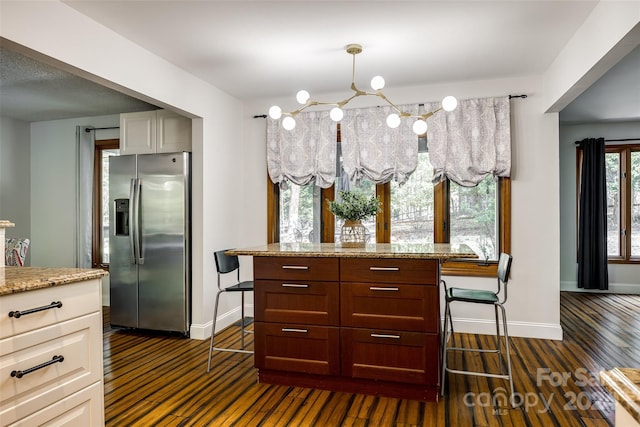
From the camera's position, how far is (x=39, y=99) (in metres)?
Result: 4.52

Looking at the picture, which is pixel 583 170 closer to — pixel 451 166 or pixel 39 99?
pixel 451 166

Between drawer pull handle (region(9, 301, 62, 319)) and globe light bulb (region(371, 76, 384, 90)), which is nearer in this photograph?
drawer pull handle (region(9, 301, 62, 319))

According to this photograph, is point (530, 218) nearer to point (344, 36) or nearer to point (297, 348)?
point (344, 36)

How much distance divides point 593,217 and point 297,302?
5288 mm

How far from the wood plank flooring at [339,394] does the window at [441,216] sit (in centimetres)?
90

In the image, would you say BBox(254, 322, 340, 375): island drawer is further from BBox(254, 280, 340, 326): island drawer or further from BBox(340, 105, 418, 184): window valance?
BBox(340, 105, 418, 184): window valance

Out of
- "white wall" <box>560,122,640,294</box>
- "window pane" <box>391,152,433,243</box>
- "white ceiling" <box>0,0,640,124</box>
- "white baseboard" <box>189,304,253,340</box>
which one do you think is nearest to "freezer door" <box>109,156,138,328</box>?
"white baseboard" <box>189,304,253,340</box>

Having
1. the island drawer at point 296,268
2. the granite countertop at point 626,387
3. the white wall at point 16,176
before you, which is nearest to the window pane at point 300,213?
the island drawer at point 296,268

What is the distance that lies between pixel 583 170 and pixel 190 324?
5797mm

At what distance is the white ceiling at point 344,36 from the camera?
2.59 m

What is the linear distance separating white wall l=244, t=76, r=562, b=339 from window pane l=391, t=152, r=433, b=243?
659mm

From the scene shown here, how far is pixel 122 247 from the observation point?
4.16 metres

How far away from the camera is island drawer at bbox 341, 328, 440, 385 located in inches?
97.5

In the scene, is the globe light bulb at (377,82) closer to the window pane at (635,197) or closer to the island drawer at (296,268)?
the island drawer at (296,268)
